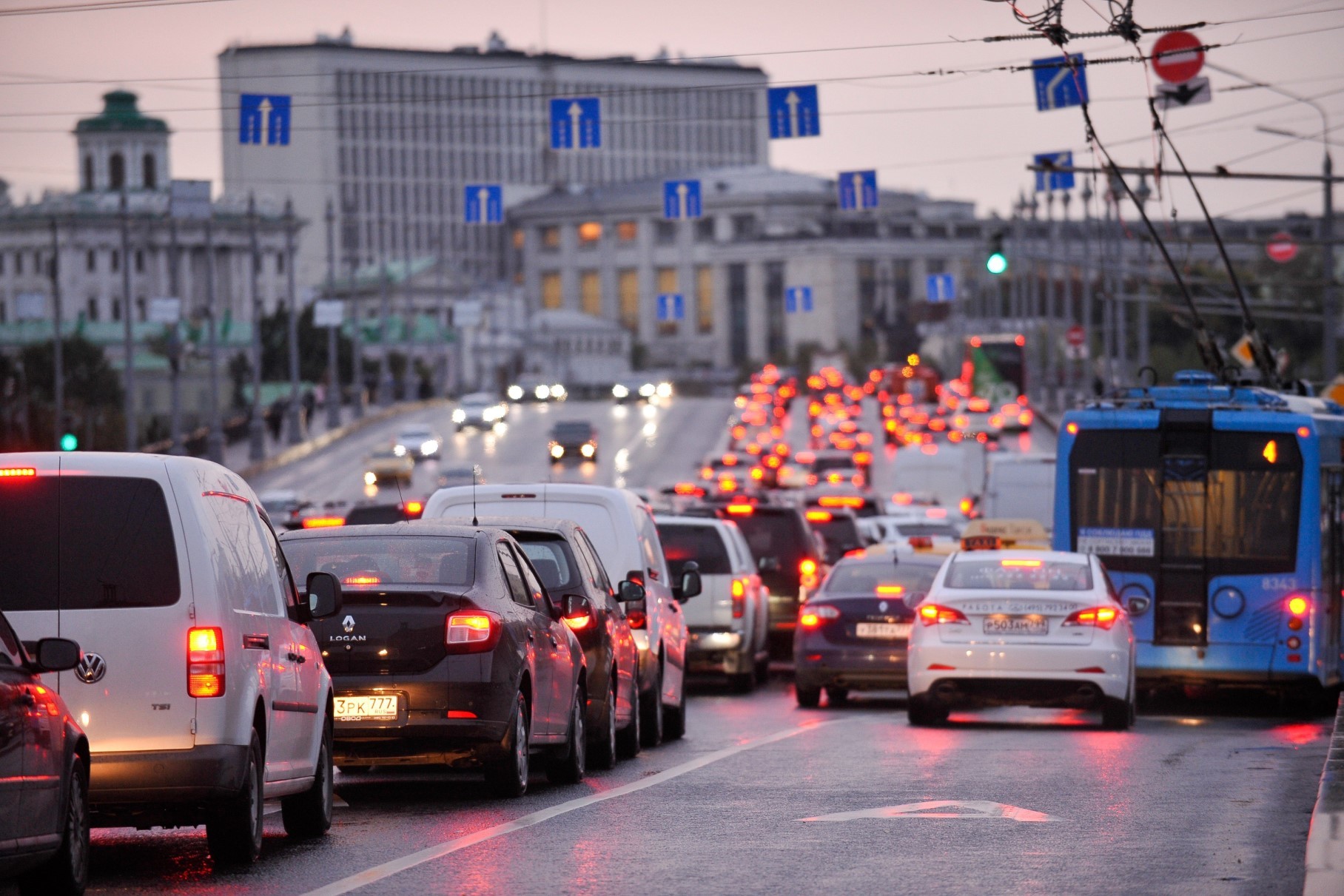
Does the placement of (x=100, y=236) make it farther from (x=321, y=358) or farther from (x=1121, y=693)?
(x=1121, y=693)

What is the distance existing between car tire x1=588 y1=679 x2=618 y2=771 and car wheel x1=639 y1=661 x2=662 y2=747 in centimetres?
191

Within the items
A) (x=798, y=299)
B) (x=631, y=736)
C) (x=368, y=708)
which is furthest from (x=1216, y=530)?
(x=798, y=299)

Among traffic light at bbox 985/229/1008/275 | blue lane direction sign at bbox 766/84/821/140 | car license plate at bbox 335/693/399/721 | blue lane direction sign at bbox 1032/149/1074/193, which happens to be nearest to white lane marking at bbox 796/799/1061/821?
car license plate at bbox 335/693/399/721

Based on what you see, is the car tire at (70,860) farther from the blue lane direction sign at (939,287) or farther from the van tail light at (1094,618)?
the blue lane direction sign at (939,287)

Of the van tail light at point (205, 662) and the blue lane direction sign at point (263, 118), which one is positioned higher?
the blue lane direction sign at point (263, 118)

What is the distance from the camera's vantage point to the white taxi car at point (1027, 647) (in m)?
19.8

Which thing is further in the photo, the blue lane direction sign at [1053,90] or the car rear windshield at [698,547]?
the blue lane direction sign at [1053,90]

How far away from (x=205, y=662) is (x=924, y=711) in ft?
35.1

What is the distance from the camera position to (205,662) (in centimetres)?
1035

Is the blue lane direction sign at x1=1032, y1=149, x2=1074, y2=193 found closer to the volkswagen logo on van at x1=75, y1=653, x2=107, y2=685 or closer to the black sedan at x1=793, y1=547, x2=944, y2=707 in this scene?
the black sedan at x1=793, y1=547, x2=944, y2=707

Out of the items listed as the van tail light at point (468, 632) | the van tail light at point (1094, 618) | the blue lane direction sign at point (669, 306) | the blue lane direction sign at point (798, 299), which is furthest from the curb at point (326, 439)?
the van tail light at point (468, 632)

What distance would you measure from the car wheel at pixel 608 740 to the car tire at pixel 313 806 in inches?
164

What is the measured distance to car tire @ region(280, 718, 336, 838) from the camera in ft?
39.9

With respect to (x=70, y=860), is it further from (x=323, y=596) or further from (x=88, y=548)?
(x=323, y=596)
